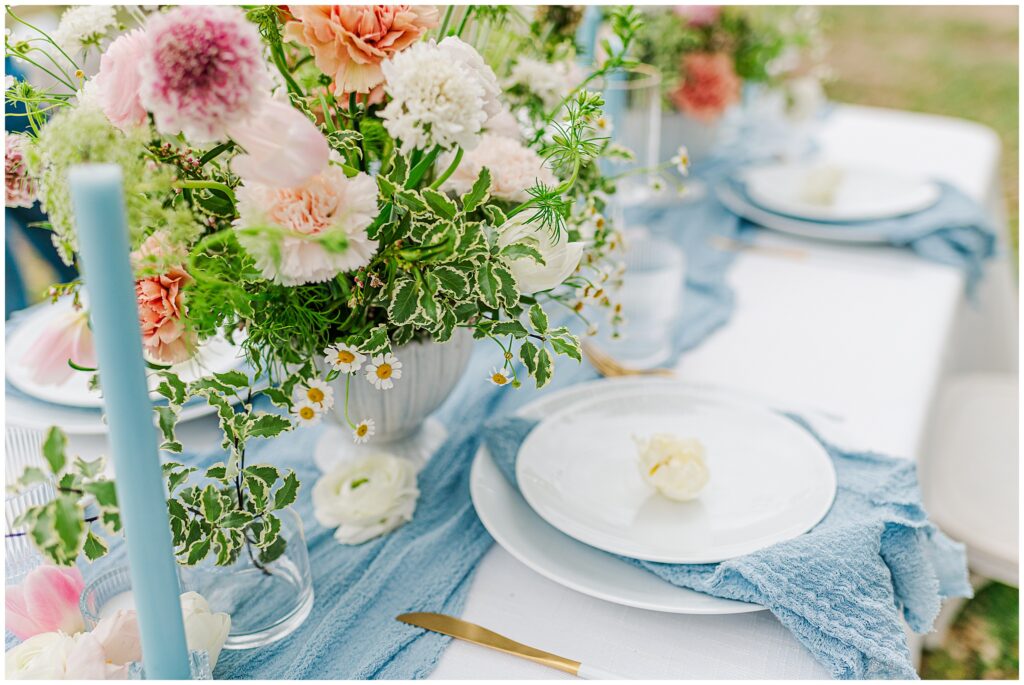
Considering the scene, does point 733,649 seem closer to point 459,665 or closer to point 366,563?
point 459,665

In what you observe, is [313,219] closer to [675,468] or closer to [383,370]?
[383,370]

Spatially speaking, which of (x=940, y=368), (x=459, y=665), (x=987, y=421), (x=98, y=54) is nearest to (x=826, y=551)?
(x=459, y=665)

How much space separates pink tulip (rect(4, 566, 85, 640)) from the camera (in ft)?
2.21

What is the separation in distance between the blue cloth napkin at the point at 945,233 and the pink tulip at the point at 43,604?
128 centimetres

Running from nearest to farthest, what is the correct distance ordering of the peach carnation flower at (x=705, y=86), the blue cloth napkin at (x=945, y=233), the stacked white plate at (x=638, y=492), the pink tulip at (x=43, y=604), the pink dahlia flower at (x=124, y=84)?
the pink dahlia flower at (x=124, y=84), the pink tulip at (x=43, y=604), the stacked white plate at (x=638, y=492), the blue cloth napkin at (x=945, y=233), the peach carnation flower at (x=705, y=86)

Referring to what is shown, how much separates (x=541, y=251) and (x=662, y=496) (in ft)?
1.03

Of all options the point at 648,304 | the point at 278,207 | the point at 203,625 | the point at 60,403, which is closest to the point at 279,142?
the point at 278,207

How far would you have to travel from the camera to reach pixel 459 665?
713 mm

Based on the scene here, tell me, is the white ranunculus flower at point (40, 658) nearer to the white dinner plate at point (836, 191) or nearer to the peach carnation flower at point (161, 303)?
the peach carnation flower at point (161, 303)

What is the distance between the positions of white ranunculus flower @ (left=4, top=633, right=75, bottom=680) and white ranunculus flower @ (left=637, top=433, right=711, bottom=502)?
0.52 meters

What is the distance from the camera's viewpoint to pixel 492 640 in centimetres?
73

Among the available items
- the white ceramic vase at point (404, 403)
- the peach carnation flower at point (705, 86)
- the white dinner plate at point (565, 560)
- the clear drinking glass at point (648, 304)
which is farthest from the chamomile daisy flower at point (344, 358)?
the peach carnation flower at point (705, 86)

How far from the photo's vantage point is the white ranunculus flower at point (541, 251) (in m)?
0.69

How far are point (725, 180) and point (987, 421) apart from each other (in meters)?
0.65
